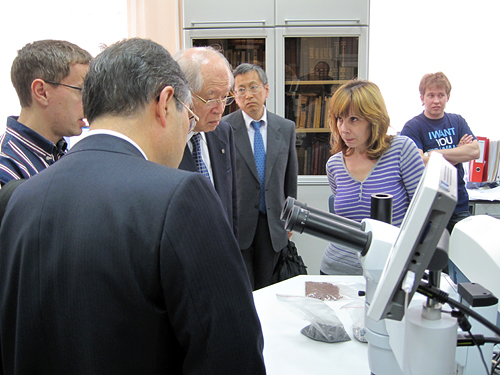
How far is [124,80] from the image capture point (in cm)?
76

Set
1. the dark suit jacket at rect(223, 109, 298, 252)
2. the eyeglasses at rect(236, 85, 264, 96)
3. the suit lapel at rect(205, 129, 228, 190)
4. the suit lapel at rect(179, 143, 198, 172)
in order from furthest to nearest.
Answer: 1. the eyeglasses at rect(236, 85, 264, 96)
2. the dark suit jacket at rect(223, 109, 298, 252)
3. the suit lapel at rect(205, 129, 228, 190)
4. the suit lapel at rect(179, 143, 198, 172)

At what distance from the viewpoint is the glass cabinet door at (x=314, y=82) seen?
3293 mm

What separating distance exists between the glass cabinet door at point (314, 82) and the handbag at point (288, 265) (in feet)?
3.29

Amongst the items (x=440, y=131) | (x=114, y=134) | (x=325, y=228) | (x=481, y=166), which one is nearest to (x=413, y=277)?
(x=325, y=228)

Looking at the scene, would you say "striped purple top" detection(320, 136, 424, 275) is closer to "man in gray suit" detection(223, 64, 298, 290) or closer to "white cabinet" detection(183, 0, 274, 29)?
"man in gray suit" detection(223, 64, 298, 290)

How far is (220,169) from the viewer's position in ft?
6.25

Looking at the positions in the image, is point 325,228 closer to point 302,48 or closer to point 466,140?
point 466,140

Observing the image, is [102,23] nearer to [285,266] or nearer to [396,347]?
[285,266]

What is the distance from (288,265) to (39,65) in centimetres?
181

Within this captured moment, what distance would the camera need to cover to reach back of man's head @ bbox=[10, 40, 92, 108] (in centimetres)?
139

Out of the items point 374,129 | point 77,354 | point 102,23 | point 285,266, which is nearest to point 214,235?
point 77,354

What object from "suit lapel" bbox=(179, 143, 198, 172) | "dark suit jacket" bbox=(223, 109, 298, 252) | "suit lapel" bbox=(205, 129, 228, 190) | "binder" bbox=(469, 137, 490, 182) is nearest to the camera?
"suit lapel" bbox=(179, 143, 198, 172)

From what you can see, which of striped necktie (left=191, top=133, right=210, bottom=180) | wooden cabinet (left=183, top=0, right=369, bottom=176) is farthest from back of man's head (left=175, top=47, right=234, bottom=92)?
wooden cabinet (left=183, top=0, right=369, bottom=176)

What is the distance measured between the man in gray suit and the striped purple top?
2.65 feet
